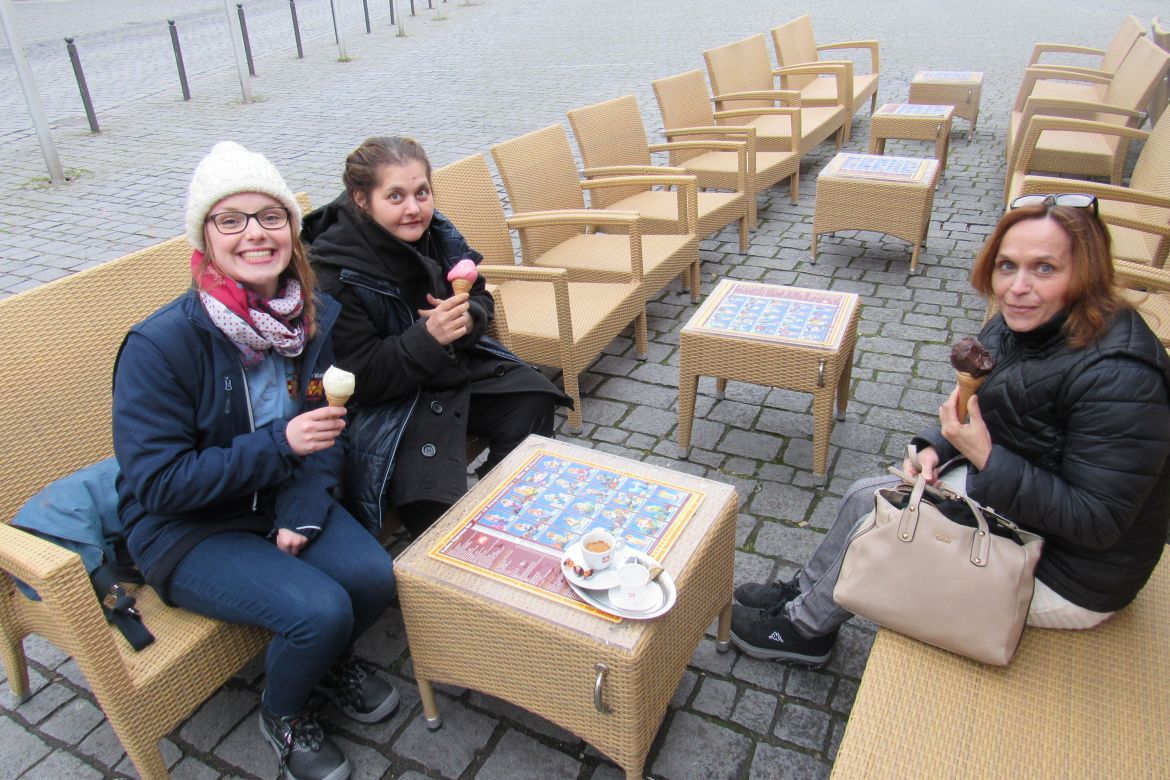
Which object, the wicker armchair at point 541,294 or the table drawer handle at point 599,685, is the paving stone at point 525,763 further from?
the wicker armchair at point 541,294

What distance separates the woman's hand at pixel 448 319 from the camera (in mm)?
2729

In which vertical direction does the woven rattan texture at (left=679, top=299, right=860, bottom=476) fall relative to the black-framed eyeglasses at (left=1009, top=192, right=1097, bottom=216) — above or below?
below

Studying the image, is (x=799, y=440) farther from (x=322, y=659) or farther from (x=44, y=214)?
(x=44, y=214)

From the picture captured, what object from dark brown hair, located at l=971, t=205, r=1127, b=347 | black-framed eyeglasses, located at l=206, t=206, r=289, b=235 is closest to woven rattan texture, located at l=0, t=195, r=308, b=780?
black-framed eyeglasses, located at l=206, t=206, r=289, b=235

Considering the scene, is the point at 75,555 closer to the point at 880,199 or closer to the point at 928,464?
the point at 928,464

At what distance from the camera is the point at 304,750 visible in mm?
2242

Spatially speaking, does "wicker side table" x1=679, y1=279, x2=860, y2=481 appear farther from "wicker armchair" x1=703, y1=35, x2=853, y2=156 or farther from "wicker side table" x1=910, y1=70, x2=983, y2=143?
"wicker side table" x1=910, y1=70, x2=983, y2=143

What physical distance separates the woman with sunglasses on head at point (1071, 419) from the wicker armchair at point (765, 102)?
4.63 metres

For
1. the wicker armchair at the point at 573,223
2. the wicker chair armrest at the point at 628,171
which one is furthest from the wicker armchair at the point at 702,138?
the wicker armchair at the point at 573,223

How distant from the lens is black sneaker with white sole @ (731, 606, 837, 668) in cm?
251

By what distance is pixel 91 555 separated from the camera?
2223 mm

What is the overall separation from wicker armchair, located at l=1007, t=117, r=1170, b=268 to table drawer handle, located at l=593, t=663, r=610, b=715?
3235mm

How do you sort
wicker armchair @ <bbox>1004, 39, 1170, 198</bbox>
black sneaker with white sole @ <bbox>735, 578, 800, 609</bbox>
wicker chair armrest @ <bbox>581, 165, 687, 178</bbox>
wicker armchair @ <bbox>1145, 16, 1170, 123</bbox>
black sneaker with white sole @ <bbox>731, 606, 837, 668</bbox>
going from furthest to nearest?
wicker armchair @ <bbox>1145, 16, 1170, 123</bbox> < wicker armchair @ <bbox>1004, 39, 1170, 198</bbox> < wicker chair armrest @ <bbox>581, 165, 687, 178</bbox> < black sneaker with white sole @ <bbox>735, 578, 800, 609</bbox> < black sneaker with white sole @ <bbox>731, 606, 837, 668</bbox>

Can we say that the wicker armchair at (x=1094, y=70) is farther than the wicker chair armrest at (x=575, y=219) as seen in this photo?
Yes
